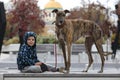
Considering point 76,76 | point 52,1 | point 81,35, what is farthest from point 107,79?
point 52,1

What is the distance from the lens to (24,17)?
37.1m

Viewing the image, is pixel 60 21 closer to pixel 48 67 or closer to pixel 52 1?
pixel 48 67

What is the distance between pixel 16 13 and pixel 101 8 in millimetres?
9515

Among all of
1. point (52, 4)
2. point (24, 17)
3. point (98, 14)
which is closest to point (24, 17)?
point (24, 17)

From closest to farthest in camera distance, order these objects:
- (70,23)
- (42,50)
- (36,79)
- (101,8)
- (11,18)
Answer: (36,79) < (70,23) < (42,50) < (11,18) < (101,8)

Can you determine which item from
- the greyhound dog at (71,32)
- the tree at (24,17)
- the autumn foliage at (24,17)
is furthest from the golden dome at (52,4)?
the greyhound dog at (71,32)

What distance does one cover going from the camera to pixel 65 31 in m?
8.52

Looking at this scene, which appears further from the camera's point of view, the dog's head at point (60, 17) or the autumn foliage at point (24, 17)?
the autumn foliage at point (24, 17)

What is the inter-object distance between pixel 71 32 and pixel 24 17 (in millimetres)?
28771

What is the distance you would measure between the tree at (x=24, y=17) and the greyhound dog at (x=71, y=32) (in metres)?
26.7

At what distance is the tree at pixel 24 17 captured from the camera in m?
37.3

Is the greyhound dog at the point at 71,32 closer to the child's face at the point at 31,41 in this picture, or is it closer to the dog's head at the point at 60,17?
the dog's head at the point at 60,17

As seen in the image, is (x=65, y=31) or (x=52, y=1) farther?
(x=52, y=1)

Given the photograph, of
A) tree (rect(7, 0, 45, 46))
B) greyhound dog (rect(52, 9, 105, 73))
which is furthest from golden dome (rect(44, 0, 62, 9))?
greyhound dog (rect(52, 9, 105, 73))
